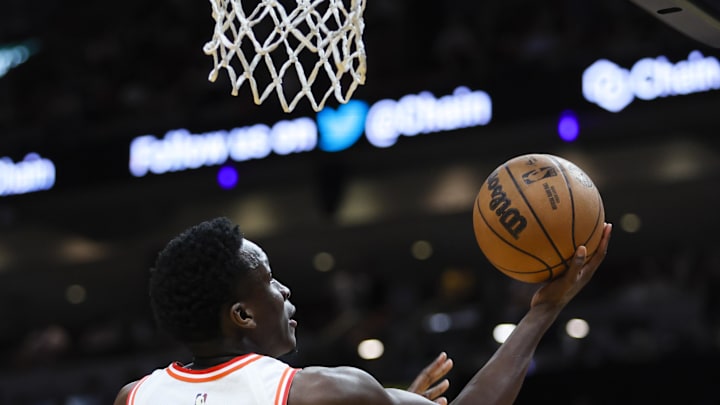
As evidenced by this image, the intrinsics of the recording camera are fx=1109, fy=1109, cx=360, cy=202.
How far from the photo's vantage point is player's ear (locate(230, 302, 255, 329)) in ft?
6.77

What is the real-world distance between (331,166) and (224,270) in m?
5.94

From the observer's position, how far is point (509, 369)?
214cm

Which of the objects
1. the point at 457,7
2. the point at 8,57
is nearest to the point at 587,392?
the point at 457,7

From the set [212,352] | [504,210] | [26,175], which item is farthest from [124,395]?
[26,175]

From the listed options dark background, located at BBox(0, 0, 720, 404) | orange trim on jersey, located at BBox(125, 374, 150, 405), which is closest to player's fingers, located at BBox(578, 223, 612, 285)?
orange trim on jersey, located at BBox(125, 374, 150, 405)

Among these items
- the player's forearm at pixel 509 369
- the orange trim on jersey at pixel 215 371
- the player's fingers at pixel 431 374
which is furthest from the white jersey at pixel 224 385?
the player's fingers at pixel 431 374

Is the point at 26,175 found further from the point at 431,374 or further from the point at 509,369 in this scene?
the point at 509,369

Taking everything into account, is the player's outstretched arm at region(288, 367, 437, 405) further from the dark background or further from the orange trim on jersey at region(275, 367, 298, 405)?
the dark background

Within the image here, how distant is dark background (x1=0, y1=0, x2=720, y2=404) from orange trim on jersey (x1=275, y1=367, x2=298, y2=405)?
4790 mm

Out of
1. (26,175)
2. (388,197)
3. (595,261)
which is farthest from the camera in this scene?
(388,197)

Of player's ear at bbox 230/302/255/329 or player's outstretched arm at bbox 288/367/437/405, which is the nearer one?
player's outstretched arm at bbox 288/367/437/405

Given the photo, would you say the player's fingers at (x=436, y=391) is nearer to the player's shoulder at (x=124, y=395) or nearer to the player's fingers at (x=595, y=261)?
the player's fingers at (x=595, y=261)

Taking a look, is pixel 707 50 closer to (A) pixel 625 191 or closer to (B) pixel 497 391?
(A) pixel 625 191

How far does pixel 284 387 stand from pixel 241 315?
20cm
